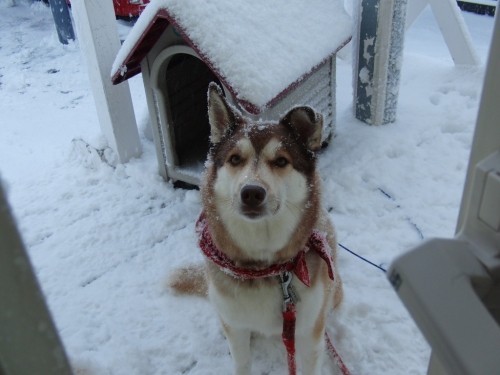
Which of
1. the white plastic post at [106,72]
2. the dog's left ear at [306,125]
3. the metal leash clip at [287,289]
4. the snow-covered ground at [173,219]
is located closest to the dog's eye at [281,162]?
the dog's left ear at [306,125]

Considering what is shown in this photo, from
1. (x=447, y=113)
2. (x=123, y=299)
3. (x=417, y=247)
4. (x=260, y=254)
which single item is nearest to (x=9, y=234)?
(x=417, y=247)

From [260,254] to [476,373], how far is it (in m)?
1.24

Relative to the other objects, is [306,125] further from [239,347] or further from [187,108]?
[187,108]

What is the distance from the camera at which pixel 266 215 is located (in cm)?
163

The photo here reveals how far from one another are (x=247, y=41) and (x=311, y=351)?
1.73 metres

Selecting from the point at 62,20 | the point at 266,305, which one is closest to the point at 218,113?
the point at 266,305

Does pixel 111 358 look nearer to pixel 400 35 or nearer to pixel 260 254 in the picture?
pixel 260 254

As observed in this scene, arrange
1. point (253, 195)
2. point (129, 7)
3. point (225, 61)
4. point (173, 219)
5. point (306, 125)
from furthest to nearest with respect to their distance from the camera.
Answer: point (129, 7) → point (173, 219) → point (225, 61) → point (306, 125) → point (253, 195)

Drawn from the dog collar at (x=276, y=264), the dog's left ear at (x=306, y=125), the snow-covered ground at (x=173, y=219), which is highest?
the dog's left ear at (x=306, y=125)

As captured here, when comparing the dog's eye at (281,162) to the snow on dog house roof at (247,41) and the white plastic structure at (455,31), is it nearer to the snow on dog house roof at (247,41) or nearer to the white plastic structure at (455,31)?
the snow on dog house roof at (247,41)

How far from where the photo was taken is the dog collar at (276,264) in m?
1.70

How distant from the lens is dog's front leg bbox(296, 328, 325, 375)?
1831 millimetres

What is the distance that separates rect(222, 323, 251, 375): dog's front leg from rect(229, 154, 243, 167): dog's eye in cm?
62

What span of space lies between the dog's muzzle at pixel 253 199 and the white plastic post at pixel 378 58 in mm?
2375
